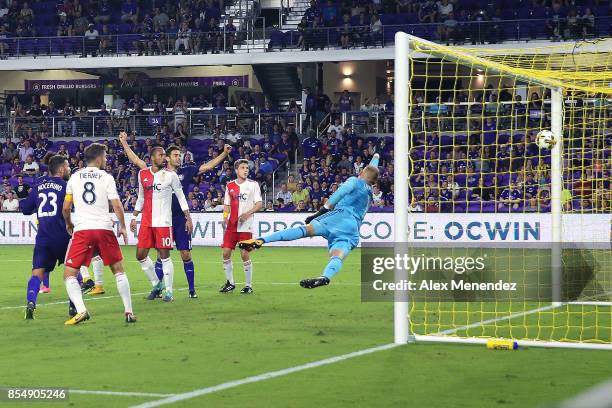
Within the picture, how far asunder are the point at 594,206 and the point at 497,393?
1344 cm

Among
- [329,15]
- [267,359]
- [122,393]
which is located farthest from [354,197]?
[329,15]

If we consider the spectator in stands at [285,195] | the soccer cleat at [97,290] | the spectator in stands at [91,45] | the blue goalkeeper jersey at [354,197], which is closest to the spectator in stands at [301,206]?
the spectator in stands at [285,195]

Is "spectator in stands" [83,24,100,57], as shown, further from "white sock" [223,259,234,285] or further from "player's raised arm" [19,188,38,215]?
"player's raised arm" [19,188,38,215]

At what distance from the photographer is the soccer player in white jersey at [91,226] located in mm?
11242

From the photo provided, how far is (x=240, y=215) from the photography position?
15430 mm

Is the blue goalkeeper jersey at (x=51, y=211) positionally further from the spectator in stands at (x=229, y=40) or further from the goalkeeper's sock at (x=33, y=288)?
the spectator in stands at (x=229, y=40)

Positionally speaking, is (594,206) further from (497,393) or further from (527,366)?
(497,393)

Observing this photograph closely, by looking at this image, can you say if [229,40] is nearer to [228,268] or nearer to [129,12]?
[129,12]

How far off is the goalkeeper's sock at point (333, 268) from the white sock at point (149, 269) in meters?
3.42

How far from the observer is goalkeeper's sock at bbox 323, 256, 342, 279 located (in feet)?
37.3

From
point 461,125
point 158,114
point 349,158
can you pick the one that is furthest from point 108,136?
point 461,125

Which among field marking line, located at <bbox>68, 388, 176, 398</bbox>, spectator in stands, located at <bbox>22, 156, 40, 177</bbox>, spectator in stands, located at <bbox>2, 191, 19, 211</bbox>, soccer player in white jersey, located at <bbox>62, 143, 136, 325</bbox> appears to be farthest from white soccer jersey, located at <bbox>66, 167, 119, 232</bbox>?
spectator in stands, located at <bbox>22, 156, 40, 177</bbox>

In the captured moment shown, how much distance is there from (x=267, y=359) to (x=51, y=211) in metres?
4.72

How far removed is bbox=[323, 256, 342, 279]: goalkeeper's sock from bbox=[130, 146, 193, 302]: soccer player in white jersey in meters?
3.03
